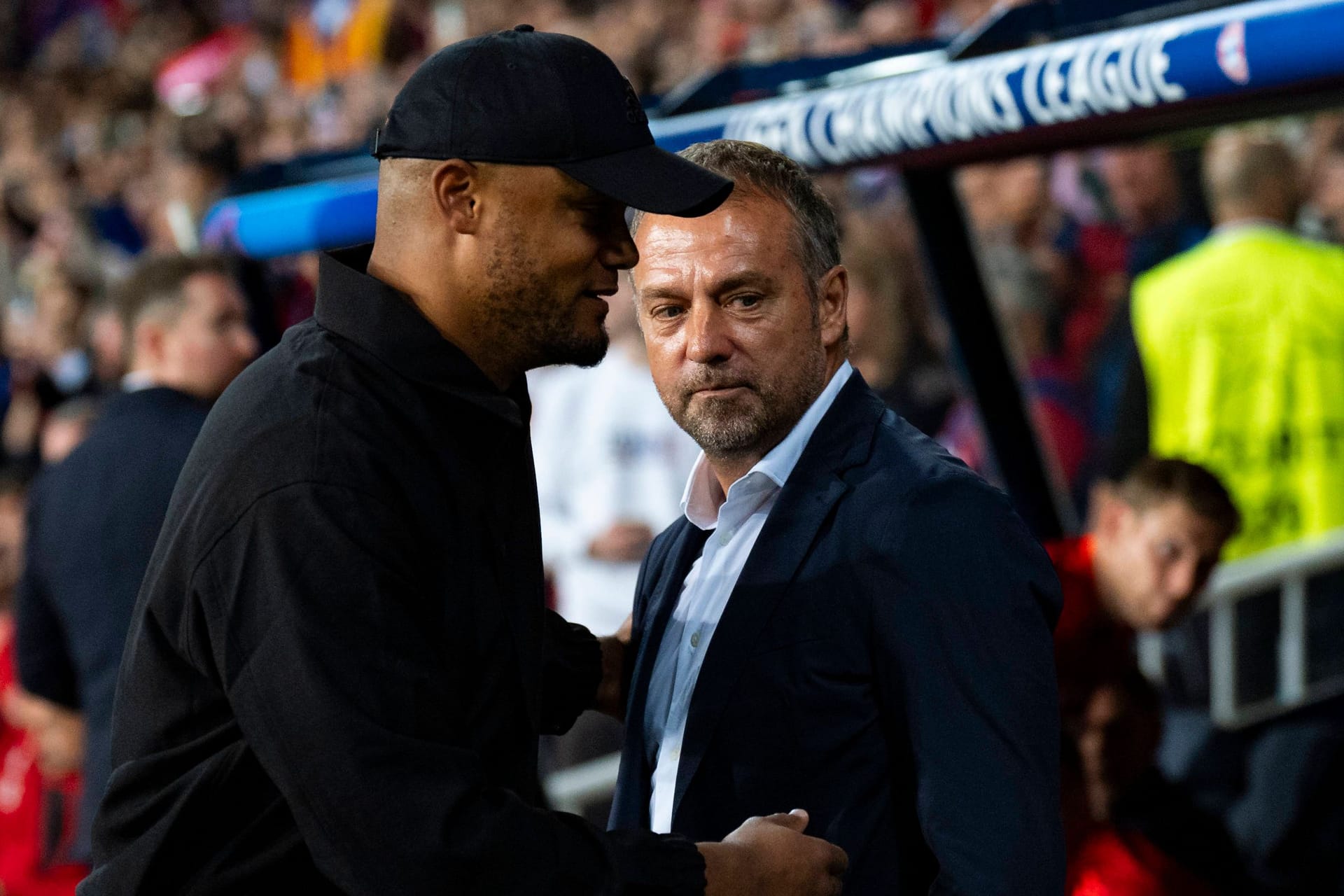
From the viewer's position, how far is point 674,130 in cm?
340

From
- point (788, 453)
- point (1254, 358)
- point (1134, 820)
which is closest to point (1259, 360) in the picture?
point (1254, 358)

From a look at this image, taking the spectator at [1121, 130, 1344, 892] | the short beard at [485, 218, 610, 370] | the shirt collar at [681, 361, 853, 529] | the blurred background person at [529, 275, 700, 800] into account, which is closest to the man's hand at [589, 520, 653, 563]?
the blurred background person at [529, 275, 700, 800]

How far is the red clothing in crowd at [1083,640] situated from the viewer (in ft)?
10.3

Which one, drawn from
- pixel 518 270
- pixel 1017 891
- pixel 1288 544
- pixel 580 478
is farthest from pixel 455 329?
pixel 580 478

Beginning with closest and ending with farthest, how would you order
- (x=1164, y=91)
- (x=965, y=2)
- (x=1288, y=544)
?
(x=1164, y=91) < (x=1288, y=544) < (x=965, y=2)

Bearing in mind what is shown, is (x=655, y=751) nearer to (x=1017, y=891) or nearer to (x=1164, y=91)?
(x=1017, y=891)

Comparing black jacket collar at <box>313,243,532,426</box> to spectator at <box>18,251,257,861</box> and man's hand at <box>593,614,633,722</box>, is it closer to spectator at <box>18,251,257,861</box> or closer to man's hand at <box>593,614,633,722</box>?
man's hand at <box>593,614,633,722</box>

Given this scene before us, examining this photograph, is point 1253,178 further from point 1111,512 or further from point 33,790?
point 33,790

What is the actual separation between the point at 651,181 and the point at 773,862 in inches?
26.7

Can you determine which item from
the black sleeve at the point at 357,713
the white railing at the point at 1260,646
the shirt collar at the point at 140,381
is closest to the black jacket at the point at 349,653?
the black sleeve at the point at 357,713

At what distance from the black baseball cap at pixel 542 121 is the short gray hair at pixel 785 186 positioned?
0.39 m

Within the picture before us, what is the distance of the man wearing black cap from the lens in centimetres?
145

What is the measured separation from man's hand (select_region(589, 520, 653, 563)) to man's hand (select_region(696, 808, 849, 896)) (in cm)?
342

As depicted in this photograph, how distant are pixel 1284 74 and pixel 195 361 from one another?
2.51 metres
